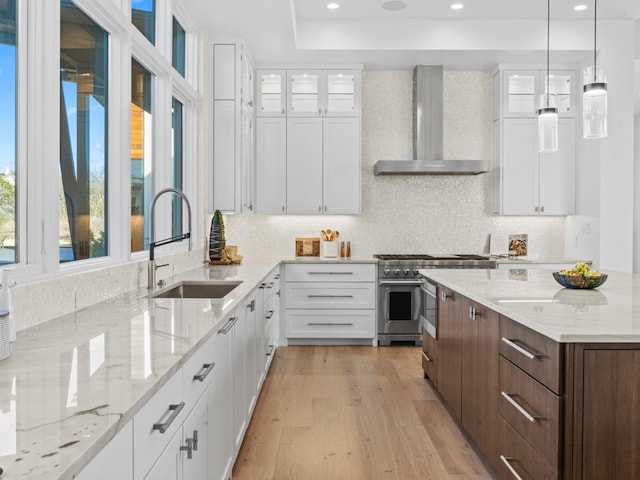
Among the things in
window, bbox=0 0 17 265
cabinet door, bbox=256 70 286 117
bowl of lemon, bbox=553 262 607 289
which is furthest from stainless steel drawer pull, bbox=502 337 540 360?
cabinet door, bbox=256 70 286 117

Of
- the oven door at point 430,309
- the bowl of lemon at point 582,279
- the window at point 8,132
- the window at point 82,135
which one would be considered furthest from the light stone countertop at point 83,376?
the oven door at point 430,309

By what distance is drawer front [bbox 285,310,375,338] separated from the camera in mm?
4836

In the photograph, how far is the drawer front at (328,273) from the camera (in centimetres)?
481

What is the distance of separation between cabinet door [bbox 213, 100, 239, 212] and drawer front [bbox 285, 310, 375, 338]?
131 centimetres

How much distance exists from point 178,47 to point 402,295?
3074 millimetres

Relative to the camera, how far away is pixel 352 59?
4.96 m

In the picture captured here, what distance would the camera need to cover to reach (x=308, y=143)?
5.11m

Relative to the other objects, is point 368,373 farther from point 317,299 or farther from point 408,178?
point 408,178

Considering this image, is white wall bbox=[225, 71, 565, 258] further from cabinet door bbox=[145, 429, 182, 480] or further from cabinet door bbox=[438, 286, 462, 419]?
cabinet door bbox=[145, 429, 182, 480]

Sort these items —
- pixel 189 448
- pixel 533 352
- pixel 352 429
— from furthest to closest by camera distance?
pixel 352 429
pixel 533 352
pixel 189 448

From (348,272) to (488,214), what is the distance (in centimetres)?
184

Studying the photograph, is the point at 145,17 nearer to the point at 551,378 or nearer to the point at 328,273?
the point at 328,273

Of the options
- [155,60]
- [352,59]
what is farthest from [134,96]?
[352,59]

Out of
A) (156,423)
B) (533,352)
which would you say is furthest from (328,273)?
(156,423)
